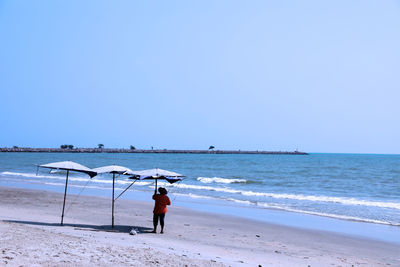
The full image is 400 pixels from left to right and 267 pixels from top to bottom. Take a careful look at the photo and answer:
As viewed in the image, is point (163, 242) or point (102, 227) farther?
point (102, 227)

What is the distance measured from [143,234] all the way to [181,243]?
5.62ft

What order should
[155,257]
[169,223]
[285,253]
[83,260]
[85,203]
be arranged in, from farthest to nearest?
1. [85,203]
2. [169,223]
3. [285,253]
4. [155,257]
5. [83,260]

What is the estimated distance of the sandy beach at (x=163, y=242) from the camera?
798cm

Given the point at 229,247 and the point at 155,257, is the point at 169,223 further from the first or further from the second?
the point at 155,257

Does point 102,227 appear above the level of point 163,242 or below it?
below

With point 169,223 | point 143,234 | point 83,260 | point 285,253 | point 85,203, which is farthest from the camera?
point 85,203

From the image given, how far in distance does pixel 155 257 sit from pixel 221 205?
1426 centimetres

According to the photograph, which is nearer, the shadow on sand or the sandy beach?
the sandy beach

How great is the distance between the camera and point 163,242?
1127 cm

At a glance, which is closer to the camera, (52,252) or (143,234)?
(52,252)

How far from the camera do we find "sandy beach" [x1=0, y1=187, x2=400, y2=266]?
7980 mm

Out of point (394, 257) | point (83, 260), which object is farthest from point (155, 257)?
point (394, 257)

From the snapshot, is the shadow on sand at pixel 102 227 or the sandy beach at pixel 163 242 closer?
the sandy beach at pixel 163 242

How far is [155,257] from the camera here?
8.35 metres
